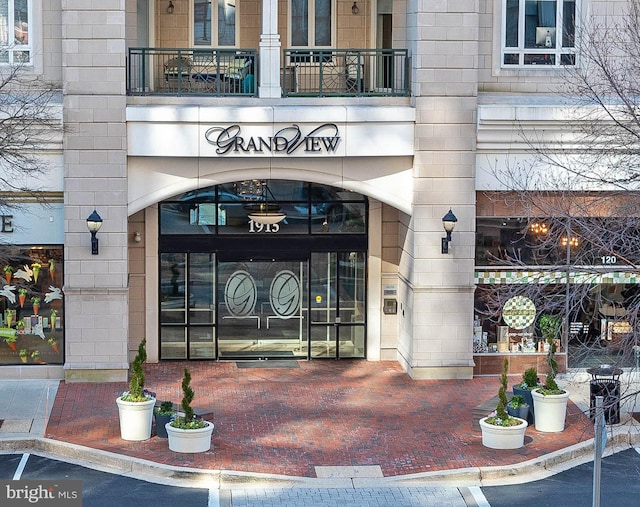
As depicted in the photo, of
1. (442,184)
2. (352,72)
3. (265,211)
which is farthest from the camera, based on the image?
(265,211)

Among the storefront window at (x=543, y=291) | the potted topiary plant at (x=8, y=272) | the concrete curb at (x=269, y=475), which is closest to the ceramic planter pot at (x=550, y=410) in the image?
the concrete curb at (x=269, y=475)

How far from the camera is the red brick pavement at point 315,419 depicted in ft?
62.6

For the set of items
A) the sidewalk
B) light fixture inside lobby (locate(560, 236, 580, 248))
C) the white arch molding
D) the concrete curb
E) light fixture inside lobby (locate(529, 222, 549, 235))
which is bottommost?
the concrete curb

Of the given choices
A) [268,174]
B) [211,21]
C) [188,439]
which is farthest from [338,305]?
[188,439]

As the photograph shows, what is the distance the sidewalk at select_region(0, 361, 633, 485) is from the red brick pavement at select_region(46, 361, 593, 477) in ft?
0.06

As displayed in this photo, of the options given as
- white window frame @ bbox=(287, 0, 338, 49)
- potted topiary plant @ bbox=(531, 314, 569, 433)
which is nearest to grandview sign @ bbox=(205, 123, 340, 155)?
white window frame @ bbox=(287, 0, 338, 49)

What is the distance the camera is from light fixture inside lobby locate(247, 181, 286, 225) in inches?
1005

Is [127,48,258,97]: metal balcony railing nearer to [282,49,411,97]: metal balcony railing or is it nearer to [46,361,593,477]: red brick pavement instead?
[282,49,411,97]: metal balcony railing

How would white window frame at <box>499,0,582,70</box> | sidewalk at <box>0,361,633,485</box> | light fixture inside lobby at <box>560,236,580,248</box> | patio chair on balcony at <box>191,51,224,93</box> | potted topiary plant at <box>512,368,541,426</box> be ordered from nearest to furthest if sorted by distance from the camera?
sidewalk at <box>0,361,633,485</box> < potted topiary plant at <box>512,368,541,426</box> < white window frame at <box>499,0,582,70</box> < light fixture inside lobby at <box>560,236,580,248</box> < patio chair on balcony at <box>191,51,224,93</box>

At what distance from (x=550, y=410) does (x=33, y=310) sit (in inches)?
401

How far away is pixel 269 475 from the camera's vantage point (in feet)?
59.7

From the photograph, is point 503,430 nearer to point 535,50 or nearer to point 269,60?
point 535,50

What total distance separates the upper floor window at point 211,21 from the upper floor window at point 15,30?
3.60 meters

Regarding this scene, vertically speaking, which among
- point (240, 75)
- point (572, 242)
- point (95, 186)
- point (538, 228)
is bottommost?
point (572, 242)
